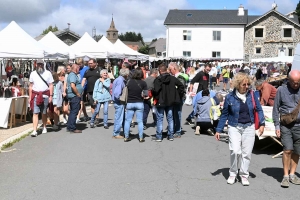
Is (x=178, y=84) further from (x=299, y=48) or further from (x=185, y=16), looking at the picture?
(x=185, y=16)

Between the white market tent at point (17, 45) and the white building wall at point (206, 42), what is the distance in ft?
151

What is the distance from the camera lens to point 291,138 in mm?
5949

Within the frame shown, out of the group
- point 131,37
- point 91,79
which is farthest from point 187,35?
point 131,37

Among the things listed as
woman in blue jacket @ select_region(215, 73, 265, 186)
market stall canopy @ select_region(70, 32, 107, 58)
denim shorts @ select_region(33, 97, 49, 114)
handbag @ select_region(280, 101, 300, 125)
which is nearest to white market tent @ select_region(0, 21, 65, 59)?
denim shorts @ select_region(33, 97, 49, 114)

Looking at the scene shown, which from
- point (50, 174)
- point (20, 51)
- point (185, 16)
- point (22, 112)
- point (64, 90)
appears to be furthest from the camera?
point (185, 16)

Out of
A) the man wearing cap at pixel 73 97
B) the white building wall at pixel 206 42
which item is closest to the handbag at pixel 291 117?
the man wearing cap at pixel 73 97

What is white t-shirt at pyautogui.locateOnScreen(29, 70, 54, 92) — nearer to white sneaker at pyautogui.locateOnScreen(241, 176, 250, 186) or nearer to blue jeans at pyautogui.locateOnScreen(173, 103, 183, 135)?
blue jeans at pyautogui.locateOnScreen(173, 103, 183, 135)

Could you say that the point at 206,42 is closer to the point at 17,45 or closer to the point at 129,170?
the point at 17,45

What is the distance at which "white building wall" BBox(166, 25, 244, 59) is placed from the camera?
59281 millimetres

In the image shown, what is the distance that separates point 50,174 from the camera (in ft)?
21.5

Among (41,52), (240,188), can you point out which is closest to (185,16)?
(41,52)

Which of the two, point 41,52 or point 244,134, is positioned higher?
point 41,52

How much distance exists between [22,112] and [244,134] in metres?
8.32

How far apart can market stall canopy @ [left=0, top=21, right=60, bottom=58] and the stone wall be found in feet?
159
